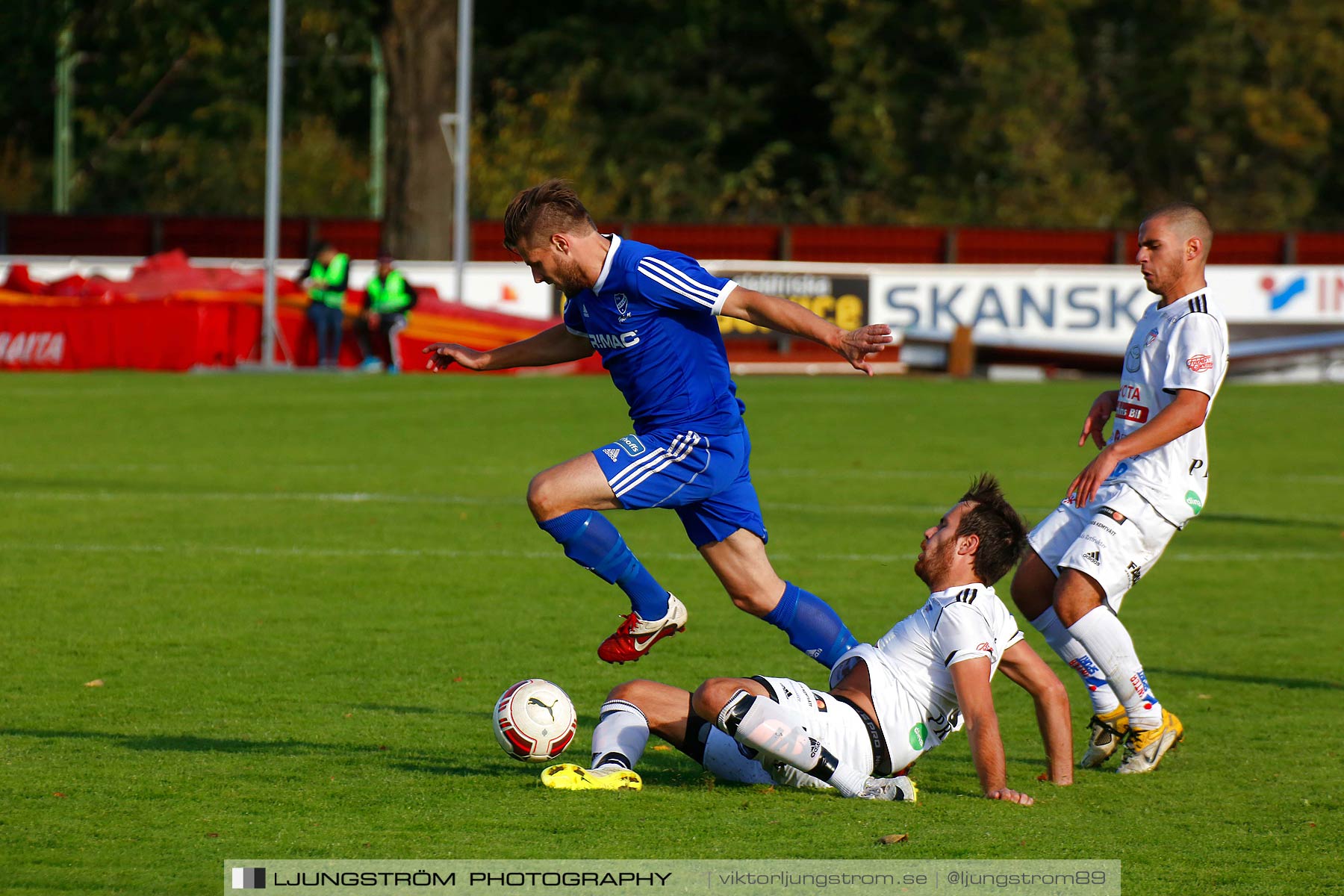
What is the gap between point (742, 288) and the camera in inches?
218

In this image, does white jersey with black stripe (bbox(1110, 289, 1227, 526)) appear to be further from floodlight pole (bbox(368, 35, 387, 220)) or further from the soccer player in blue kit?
floodlight pole (bbox(368, 35, 387, 220))

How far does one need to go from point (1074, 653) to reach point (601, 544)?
168 centimetres

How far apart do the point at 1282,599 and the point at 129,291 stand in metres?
19.5

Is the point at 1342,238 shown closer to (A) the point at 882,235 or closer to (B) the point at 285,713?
(A) the point at 882,235

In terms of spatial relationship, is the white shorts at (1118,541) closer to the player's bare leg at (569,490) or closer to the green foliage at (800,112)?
the player's bare leg at (569,490)

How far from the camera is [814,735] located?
5.16 m

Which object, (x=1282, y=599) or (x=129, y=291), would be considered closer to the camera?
(x=1282, y=599)

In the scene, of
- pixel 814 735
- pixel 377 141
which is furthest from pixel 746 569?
pixel 377 141

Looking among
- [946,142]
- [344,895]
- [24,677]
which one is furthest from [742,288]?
[946,142]

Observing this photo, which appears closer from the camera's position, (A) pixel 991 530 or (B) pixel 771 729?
(B) pixel 771 729

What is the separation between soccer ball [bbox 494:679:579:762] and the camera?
538cm

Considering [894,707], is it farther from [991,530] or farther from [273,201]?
[273,201]

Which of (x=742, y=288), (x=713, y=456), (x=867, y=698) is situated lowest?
(x=867, y=698)

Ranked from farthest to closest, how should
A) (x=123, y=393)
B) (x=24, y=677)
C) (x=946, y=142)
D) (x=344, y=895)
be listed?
(x=946, y=142)
(x=123, y=393)
(x=24, y=677)
(x=344, y=895)
